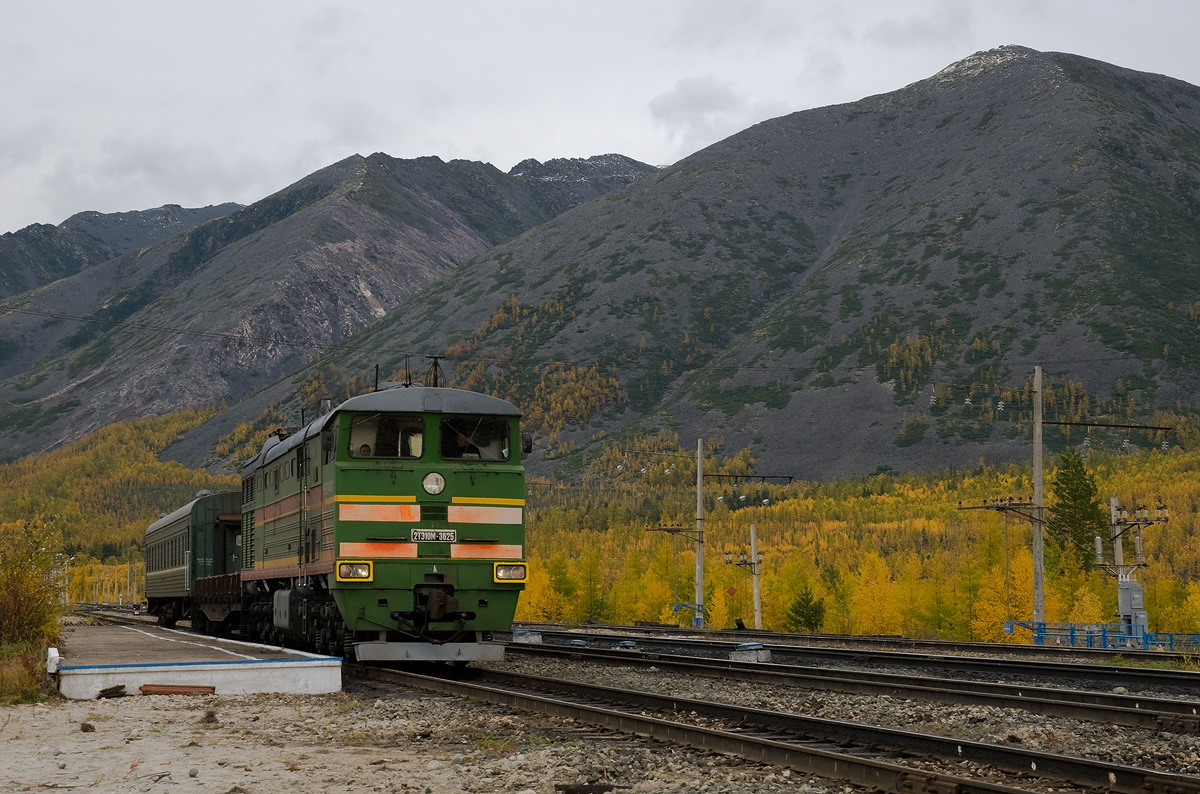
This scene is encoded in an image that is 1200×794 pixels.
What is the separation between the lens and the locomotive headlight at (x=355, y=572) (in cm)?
2044

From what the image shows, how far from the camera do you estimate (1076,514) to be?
9350 centimetres

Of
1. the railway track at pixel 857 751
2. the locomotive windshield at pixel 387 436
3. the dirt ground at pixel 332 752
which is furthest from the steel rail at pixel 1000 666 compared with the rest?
the dirt ground at pixel 332 752

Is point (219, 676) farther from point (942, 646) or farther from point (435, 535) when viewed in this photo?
point (942, 646)

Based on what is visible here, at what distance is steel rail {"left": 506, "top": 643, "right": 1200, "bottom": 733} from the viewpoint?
46.2 feet

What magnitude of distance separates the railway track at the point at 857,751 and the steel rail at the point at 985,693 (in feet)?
11.6

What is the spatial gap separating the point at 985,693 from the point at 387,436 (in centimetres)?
1077

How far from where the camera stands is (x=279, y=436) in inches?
1176

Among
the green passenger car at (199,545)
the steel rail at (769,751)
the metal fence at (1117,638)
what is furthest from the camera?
the green passenger car at (199,545)

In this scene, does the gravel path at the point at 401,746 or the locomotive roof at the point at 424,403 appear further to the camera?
the locomotive roof at the point at 424,403

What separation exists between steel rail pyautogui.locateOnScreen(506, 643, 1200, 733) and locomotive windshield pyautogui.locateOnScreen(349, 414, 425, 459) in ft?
21.9

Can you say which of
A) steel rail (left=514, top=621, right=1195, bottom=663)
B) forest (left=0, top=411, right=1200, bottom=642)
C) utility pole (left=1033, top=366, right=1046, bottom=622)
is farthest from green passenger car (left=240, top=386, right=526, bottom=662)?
utility pole (left=1033, top=366, right=1046, bottom=622)

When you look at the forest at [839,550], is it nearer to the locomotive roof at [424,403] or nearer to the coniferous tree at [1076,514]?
A: the coniferous tree at [1076,514]

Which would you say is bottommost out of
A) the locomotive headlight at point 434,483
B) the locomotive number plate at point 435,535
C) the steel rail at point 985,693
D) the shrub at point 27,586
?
the steel rail at point 985,693

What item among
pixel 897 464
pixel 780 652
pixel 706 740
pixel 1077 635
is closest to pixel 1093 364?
pixel 897 464
